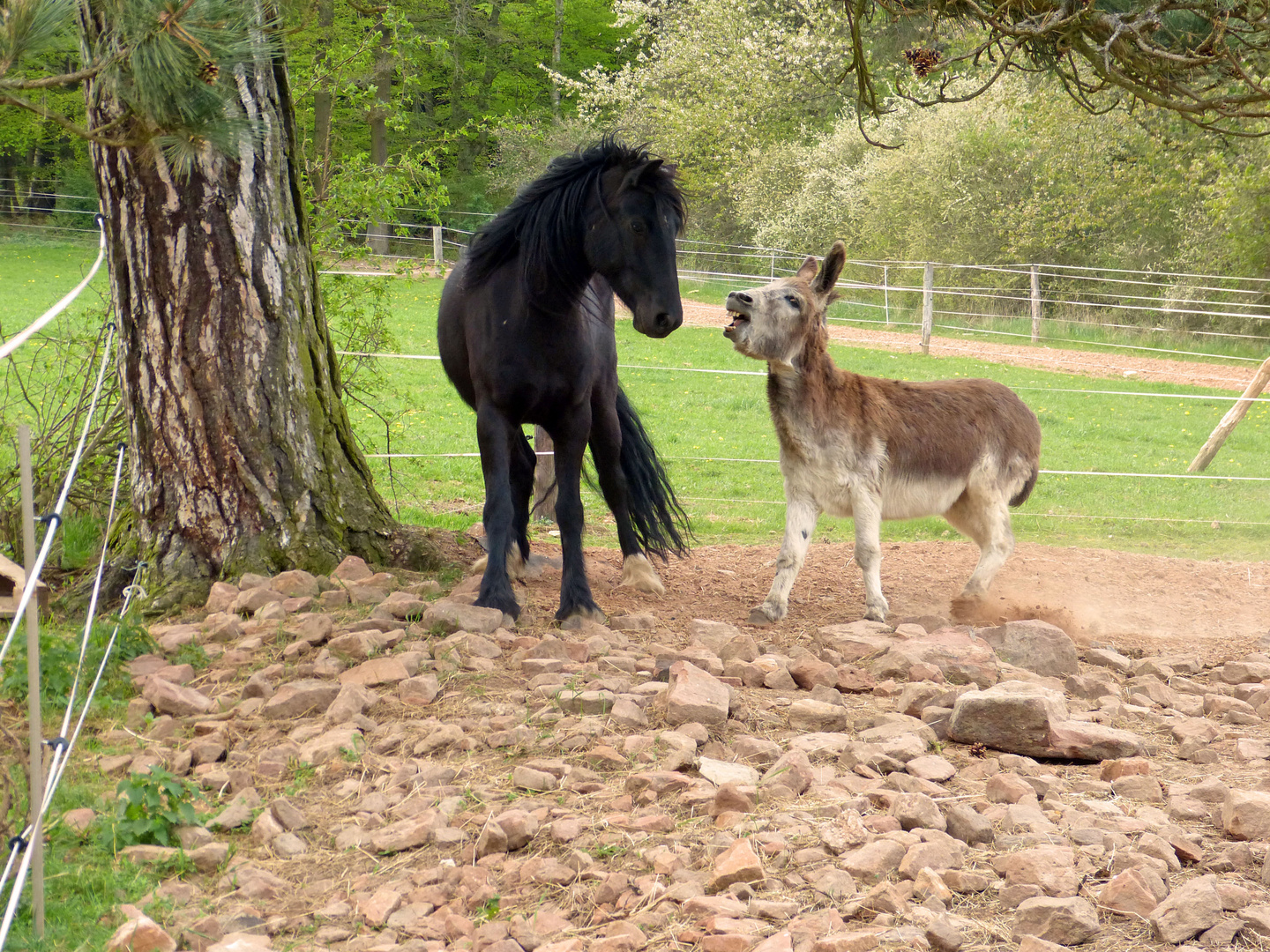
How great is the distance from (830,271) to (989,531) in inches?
76.8

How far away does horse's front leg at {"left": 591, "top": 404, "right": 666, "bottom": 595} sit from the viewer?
19.5ft

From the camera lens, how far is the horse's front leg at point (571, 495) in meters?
5.05

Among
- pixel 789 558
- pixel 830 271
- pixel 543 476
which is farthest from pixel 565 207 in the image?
pixel 543 476

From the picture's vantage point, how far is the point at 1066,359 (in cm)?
2134

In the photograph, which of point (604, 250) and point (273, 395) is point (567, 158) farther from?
point (273, 395)

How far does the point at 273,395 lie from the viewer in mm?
5148

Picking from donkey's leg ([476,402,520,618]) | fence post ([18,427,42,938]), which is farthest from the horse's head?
fence post ([18,427,42,938])

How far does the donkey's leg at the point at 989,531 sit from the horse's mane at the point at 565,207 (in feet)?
8.63

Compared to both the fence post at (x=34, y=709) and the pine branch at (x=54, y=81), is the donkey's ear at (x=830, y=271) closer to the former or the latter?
the pine branch at (x=54, y=81)

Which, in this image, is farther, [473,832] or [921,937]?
[473,832]

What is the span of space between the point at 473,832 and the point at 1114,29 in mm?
4638

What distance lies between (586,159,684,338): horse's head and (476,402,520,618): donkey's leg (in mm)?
884

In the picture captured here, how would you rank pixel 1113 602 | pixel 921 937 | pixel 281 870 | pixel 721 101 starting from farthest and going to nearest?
pixel 721 101, pixel 1113 602, pixel 281 870, pixel 921 937

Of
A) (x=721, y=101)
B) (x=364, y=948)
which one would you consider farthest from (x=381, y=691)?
(x=721, y=101)
